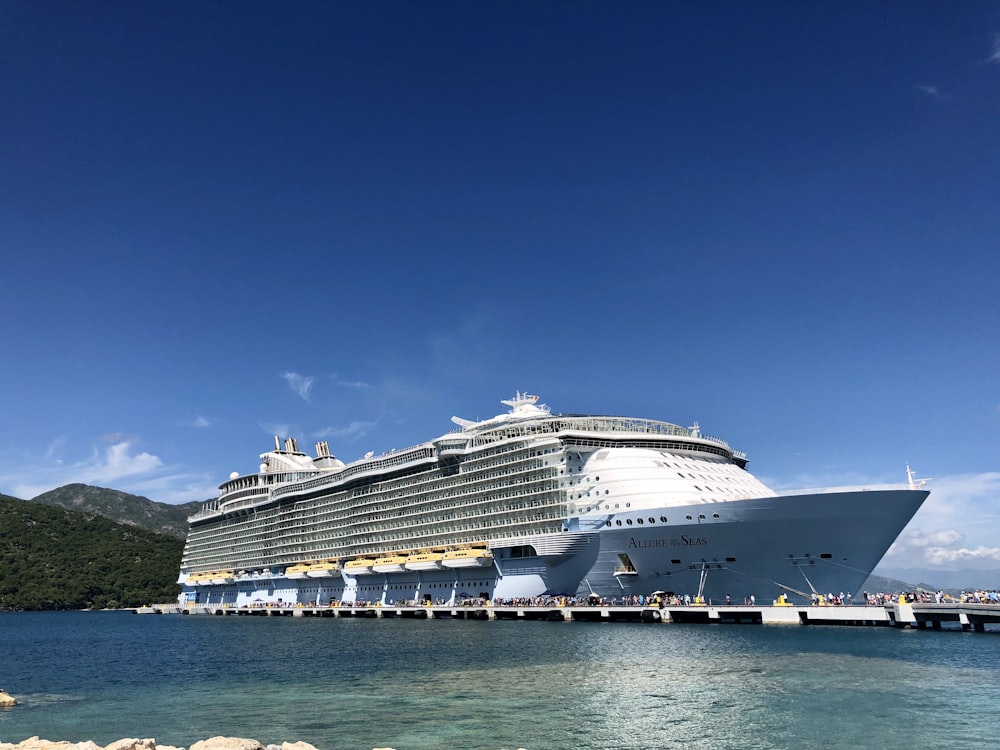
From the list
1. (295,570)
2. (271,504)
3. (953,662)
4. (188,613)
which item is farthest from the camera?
(188,613)

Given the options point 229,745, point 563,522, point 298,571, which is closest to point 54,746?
point 229,745

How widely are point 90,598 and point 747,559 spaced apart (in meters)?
151

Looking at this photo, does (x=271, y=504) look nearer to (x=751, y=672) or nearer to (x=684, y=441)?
(x=684, y=441)

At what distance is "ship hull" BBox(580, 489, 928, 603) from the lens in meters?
41.8

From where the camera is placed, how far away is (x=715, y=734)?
1952 cm

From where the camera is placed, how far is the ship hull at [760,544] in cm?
4175

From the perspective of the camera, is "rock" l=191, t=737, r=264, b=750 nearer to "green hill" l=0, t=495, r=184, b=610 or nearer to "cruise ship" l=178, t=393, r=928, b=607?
"cruise ship" l=178, t=393, r=928, b=607

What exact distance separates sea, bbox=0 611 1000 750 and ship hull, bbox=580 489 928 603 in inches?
125

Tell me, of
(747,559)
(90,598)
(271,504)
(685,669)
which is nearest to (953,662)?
(685,669)

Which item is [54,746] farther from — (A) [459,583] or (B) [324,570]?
(B) [324,570]

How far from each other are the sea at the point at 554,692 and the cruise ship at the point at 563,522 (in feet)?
14.2

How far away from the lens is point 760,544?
44750 mm

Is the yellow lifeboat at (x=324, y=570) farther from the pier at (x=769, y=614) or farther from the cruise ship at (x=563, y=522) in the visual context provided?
the pier at (x=769, y=614)

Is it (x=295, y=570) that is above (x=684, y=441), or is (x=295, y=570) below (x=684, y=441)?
below
